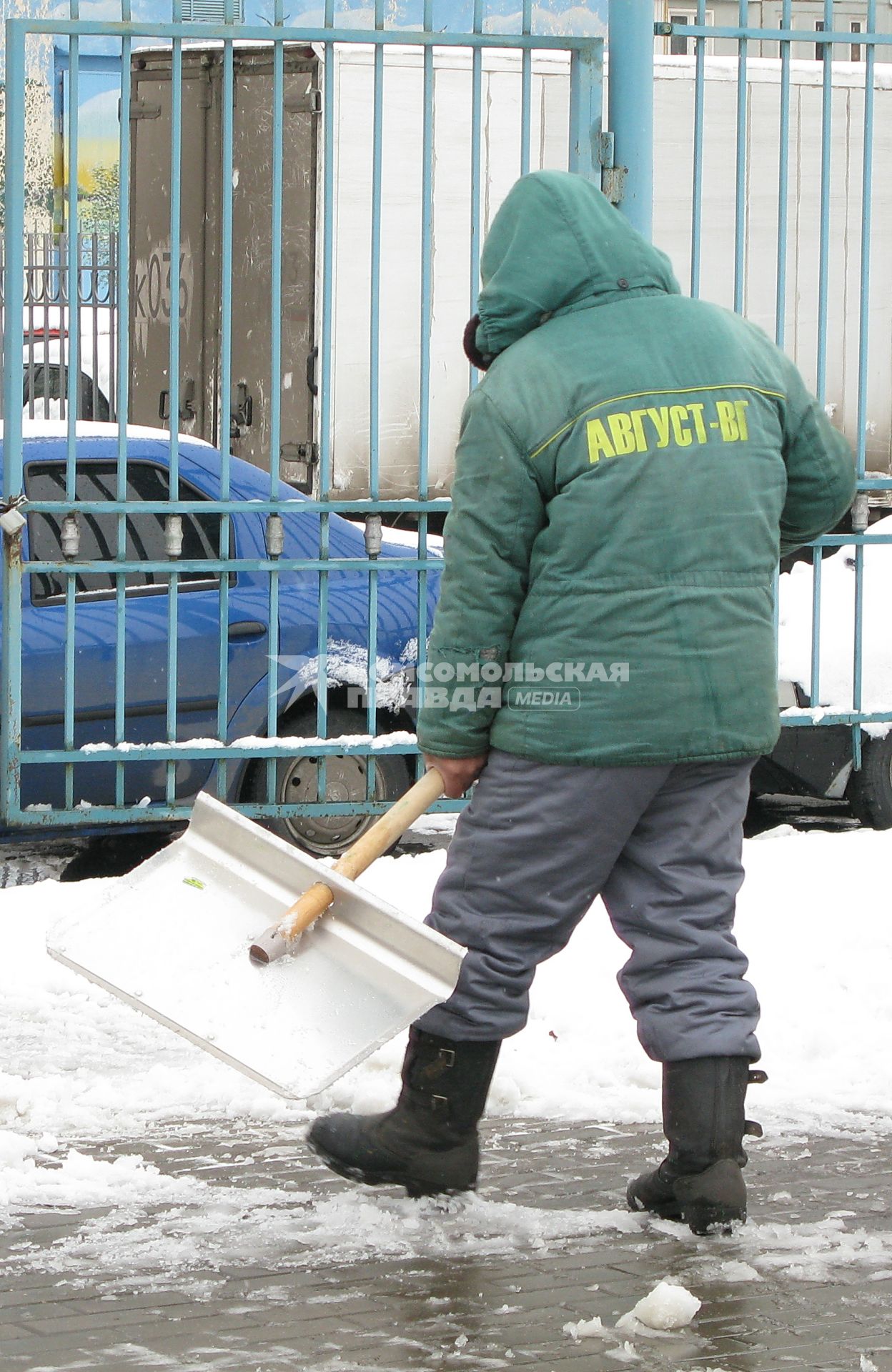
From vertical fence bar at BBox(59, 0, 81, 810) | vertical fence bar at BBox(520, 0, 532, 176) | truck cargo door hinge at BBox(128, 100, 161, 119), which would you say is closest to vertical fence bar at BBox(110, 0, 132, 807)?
vertical fence bar at BBox(59, 0, 81, 810)

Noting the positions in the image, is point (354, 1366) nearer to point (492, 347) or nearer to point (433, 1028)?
point (433, 1028)

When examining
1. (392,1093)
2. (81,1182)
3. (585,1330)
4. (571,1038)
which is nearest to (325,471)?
(571,1038)

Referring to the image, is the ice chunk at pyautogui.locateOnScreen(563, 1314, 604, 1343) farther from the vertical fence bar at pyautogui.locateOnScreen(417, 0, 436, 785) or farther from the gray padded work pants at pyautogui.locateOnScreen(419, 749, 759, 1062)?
the vertical fence bar at pyautogui.locateOnScreen(417, 0, 436, 785)

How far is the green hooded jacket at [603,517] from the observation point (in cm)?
328

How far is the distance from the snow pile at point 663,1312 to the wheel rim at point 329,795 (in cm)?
363

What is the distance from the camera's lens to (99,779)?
6520 millimetres

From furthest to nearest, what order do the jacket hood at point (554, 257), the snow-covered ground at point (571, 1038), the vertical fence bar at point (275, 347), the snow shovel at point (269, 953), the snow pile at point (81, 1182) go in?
1. the vertical fence bar at point (275, 347)
2. the snow-covered ground at point (571, 1038)
3. the snow pile at point (81, 1182)
4. the jacket hood at point (554, 257)
5. the snow shovel at point (269, 953)

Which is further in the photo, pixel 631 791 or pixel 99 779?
pixel 99 779

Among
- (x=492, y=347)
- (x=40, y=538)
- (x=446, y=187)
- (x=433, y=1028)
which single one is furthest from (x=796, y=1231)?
(x=446, y=187)

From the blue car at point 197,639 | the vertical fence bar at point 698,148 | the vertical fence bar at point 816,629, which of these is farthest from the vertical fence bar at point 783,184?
the blue car at point 197,639

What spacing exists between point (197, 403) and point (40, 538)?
509cm

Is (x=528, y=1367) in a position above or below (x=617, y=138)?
below

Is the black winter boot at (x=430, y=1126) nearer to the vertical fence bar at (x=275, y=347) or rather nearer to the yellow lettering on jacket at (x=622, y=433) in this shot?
the yellow lettering on jacket at (x=622, y=433)

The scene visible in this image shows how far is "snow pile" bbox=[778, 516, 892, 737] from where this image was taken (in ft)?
22.9
